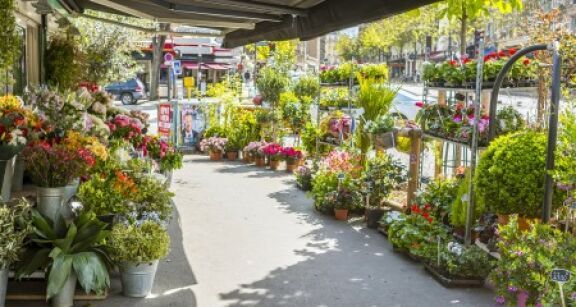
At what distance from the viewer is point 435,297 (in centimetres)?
548

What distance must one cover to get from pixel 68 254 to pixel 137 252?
552 mm

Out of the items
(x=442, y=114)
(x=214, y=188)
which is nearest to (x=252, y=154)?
(x=214, y=188)

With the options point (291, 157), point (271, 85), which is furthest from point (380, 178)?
point (271, 85)

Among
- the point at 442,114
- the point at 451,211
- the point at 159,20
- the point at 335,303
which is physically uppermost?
the point at 159,20

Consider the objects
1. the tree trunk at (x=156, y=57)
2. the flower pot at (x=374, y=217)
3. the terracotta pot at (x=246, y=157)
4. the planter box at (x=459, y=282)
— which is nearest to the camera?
the planter box at (x=459, y=282)

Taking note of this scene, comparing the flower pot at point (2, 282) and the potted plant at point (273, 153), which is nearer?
the flower pot at point (2, 282)

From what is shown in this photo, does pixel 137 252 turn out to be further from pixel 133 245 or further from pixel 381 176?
pixel 381 176

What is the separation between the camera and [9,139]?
4613mm

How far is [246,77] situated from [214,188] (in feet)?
107

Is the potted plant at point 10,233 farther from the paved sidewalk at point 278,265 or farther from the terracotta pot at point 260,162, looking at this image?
the terracotta pot at point 260,162

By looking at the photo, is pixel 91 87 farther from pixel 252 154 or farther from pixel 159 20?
pixel 252 154

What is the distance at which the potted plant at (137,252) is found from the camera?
5.09m

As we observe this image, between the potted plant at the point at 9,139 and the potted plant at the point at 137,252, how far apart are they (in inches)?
34.0

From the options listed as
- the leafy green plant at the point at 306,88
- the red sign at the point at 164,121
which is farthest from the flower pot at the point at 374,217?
the leafy green plant at the point at 306,88
